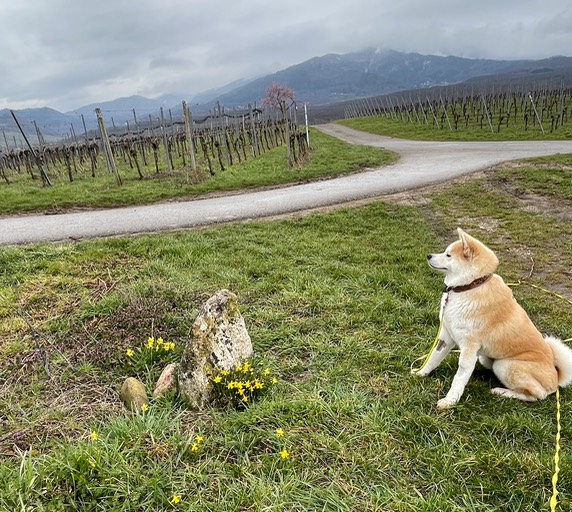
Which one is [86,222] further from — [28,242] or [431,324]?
[431,324]

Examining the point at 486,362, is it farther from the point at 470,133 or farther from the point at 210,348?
the point at 470,133

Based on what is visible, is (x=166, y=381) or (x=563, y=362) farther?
(x=166, y=381)

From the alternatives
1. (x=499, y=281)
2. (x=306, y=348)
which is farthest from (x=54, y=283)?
(x=499, y=281)


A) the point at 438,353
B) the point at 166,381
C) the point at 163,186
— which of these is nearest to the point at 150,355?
the point at 166,381

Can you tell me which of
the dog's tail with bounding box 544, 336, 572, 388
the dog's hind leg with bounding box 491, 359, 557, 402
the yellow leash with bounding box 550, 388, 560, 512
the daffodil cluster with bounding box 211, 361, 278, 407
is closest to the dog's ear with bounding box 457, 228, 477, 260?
the dog's hind leg with bounding box 491, 359, 557, 402

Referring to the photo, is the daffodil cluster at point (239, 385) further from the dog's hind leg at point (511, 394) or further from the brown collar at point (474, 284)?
the dog's hind leg at point (511, 394)

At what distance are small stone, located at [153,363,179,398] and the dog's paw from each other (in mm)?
2353

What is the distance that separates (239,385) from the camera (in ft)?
11.6

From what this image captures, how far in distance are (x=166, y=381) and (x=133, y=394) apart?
1.06 feet

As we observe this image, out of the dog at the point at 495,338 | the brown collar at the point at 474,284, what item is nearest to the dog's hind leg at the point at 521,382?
the dog at the point at 495,338

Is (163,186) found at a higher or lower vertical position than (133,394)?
higher

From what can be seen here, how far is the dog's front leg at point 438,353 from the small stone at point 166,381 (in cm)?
231

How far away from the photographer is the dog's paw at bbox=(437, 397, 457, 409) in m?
3.54

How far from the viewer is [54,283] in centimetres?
612
